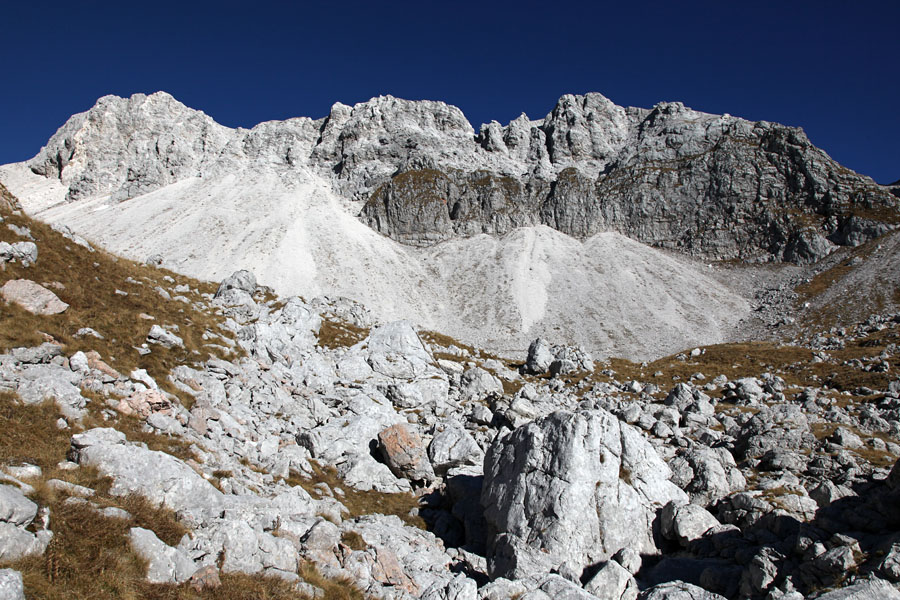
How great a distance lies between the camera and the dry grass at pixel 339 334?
31.6 meters

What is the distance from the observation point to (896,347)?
52938 millimetres

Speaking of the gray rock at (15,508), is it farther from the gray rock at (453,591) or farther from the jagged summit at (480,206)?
the jagged summit at (480,206)

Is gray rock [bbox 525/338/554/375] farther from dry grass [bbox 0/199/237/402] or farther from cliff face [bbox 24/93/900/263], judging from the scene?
cliff face [bbox 24/93/900/263]

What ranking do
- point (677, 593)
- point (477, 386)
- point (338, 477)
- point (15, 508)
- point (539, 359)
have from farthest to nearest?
point (539, 359) → point (477, 386) → point (338, 477) → point (677, 593) → point (15, 508)

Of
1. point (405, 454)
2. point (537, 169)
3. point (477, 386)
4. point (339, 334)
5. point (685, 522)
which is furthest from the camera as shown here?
point (537, 169)

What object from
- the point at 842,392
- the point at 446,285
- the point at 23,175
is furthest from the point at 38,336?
the point at 23,175

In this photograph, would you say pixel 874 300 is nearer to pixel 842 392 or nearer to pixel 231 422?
pixel 842 392

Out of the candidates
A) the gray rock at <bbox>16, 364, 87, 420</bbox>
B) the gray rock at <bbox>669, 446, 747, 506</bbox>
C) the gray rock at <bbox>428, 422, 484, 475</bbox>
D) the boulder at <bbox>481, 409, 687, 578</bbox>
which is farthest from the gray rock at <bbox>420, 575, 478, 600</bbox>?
the gray rock at <bbox>16, 364, 87, 420</bbox>

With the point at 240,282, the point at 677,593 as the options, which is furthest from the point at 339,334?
the point at 677,593

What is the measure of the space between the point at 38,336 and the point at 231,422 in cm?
695

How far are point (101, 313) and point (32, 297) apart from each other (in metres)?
2.32

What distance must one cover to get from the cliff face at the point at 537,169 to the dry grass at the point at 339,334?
301 feet

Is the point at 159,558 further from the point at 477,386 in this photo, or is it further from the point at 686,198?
the point at 686,198

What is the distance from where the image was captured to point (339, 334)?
33438 millimetres
